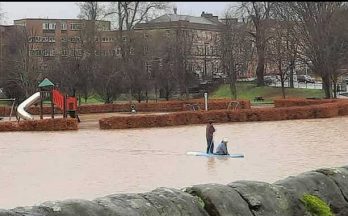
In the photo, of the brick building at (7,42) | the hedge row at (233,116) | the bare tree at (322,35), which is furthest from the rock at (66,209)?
the brick building at (7,42)

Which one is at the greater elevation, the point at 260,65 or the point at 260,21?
the point at 260,21

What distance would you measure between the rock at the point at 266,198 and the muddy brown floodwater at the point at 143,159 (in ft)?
22.4

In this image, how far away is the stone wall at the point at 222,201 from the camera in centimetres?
707

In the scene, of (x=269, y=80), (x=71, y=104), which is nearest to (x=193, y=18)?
(x=269, y=80)

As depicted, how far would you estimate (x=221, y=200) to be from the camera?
8203 millimetres

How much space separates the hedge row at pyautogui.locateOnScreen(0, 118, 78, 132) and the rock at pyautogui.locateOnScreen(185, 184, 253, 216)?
95.0 ft

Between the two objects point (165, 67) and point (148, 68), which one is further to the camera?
point (148, 68)

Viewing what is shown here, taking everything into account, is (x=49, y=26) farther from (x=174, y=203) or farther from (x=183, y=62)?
(x=174, y=203)

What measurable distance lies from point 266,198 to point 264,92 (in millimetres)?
61679

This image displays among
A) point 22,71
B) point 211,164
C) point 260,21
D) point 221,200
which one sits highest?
point 260,21

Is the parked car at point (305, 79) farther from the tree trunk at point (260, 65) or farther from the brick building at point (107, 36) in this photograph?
the brick building at point (107, 36)

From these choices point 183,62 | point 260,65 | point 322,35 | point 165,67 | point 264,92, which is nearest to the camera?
point 322,35

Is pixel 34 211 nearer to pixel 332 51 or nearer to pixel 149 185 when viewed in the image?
pixel 149 185

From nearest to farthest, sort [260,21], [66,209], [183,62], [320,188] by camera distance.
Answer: [66,209] < [320,188] < [260,21] < [183,62]
